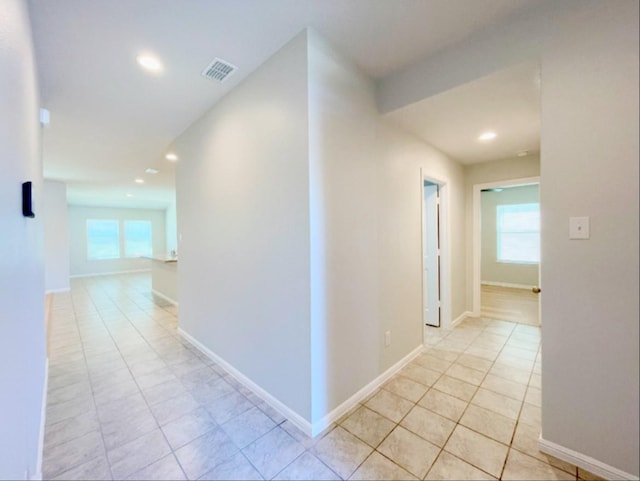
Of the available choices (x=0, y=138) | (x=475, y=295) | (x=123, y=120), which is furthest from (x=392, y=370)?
(x=123, y=120)

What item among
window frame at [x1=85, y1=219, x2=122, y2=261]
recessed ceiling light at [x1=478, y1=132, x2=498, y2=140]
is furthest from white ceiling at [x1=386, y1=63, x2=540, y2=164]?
→ window frame at [x1=85, y1=219, x2=122, y2=261]

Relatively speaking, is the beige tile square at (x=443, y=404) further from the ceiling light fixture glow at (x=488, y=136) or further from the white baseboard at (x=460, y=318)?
the ceiling light fixture glow at (x=488, y=136)

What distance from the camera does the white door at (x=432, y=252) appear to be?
3.90 meters

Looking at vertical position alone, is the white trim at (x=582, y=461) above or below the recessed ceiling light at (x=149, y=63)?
below

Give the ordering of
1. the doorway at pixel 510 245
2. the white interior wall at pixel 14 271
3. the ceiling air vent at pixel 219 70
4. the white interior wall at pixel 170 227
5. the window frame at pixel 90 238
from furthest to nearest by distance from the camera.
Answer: the white interior wall at pixel 170 227
the window frame at pixel 90 238
the doorway at pixel 510 245
the ceiling air vent at pixel 219 70
the white interior wall at pixel 14 271

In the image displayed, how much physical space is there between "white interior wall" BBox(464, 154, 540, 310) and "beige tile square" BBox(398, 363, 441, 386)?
221 centimetres

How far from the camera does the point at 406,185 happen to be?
289 cm

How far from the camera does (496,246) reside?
7121 millimetres

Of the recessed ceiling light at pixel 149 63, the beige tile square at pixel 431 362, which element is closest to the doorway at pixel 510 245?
the beige tile square at pixel 431 362

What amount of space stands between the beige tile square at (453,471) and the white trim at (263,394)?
788 mm

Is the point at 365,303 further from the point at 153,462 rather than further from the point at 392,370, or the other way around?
the point at 153,462

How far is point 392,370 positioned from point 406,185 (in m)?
1.90

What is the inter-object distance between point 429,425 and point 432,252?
2528 millimetres

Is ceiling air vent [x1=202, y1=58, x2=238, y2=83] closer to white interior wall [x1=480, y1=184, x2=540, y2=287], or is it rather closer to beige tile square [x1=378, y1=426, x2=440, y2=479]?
beige tile square [x1=378, y1=426, x2=440, y2=479]
